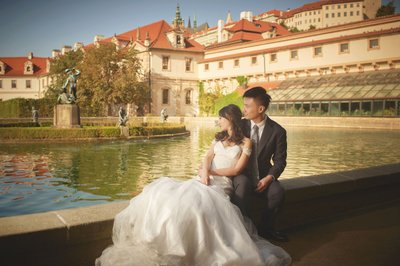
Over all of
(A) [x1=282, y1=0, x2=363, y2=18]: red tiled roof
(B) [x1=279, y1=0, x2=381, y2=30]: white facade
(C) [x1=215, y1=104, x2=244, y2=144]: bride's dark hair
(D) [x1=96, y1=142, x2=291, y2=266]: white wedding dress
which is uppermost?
(A) [x1=282, y1=0, x2=363, y2=18]: red tiled roof

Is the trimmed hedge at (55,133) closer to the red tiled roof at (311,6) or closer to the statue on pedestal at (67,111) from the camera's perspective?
the statue on pedestal at (67,111)

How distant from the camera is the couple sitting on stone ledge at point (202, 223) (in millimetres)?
3260

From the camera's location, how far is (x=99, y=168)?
11672mm

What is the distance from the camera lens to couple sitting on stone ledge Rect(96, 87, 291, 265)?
10.7 ft

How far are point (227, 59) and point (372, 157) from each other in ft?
139

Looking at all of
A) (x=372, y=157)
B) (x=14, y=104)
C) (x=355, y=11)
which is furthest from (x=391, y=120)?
(x=355, y=11)

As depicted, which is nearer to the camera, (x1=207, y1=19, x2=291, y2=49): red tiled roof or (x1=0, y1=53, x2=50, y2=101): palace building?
(x1=207, y1=19, x2=291, y2=49): red tiled roof

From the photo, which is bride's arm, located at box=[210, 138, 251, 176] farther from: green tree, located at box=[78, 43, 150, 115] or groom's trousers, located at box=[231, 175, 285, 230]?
green tree, located at box=[78, 43, 150, 115]

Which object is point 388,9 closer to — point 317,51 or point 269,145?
point 317,51

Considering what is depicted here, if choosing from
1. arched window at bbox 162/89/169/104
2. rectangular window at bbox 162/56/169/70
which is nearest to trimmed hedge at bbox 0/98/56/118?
arched window at bbox 162/89/169/104

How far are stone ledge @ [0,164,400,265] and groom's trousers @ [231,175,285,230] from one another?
1.06 feet

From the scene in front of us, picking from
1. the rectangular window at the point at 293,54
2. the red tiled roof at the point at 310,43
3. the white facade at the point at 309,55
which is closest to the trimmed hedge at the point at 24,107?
the white facade at the point at 309,55

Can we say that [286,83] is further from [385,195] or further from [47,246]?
[47,246]

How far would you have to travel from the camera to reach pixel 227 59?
54.8m
